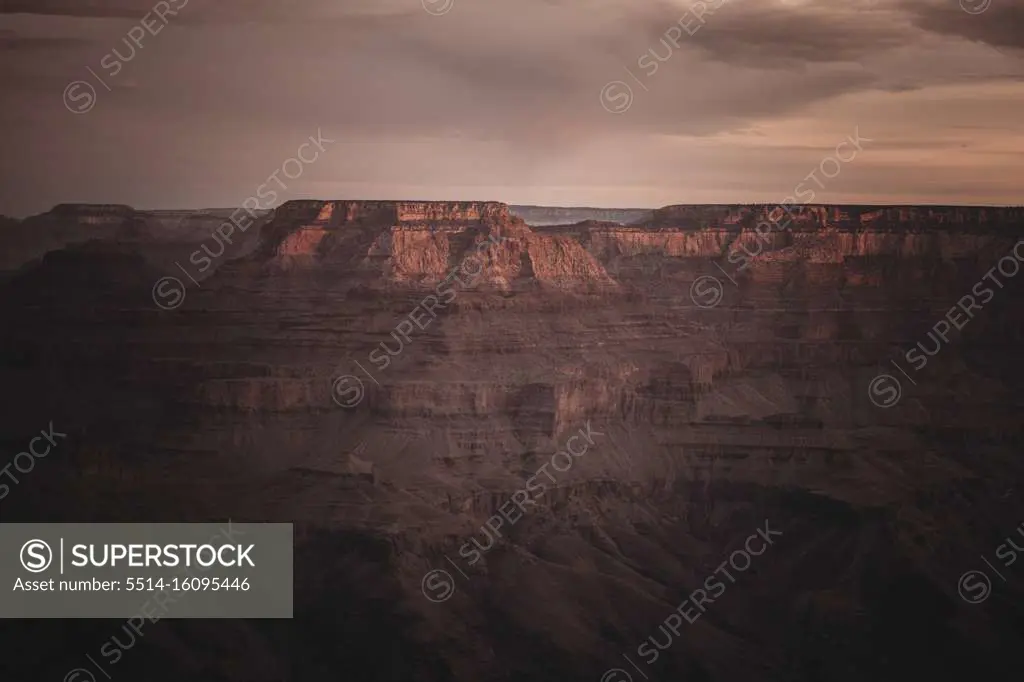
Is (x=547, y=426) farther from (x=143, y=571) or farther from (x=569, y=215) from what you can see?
(x=143, y=571)

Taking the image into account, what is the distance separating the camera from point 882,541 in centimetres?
2584

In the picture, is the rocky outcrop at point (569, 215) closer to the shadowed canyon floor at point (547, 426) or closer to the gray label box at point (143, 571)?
the shadowed canyon floor at point (547, 426)

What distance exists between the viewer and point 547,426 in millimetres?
27703

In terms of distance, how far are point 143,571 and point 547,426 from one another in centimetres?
867

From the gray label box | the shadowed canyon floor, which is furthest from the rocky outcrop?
the gray label box

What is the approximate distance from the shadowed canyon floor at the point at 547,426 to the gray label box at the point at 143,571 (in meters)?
0.36

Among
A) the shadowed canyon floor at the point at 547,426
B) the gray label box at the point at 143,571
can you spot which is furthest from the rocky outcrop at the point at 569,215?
the gray label box at the point at 143,571

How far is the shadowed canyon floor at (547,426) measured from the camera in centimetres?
2358

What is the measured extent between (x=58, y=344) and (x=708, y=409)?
13402 mm

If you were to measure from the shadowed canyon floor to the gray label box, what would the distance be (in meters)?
0.36

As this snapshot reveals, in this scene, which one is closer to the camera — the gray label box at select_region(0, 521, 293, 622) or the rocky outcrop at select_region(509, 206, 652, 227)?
the gray label box at select_region(0, 521, 293, 622)

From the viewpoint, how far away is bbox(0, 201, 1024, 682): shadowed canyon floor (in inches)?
928

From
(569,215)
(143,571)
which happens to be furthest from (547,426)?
(143,571)

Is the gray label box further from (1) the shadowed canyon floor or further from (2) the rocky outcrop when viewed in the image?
(2) the rocky outcrop
